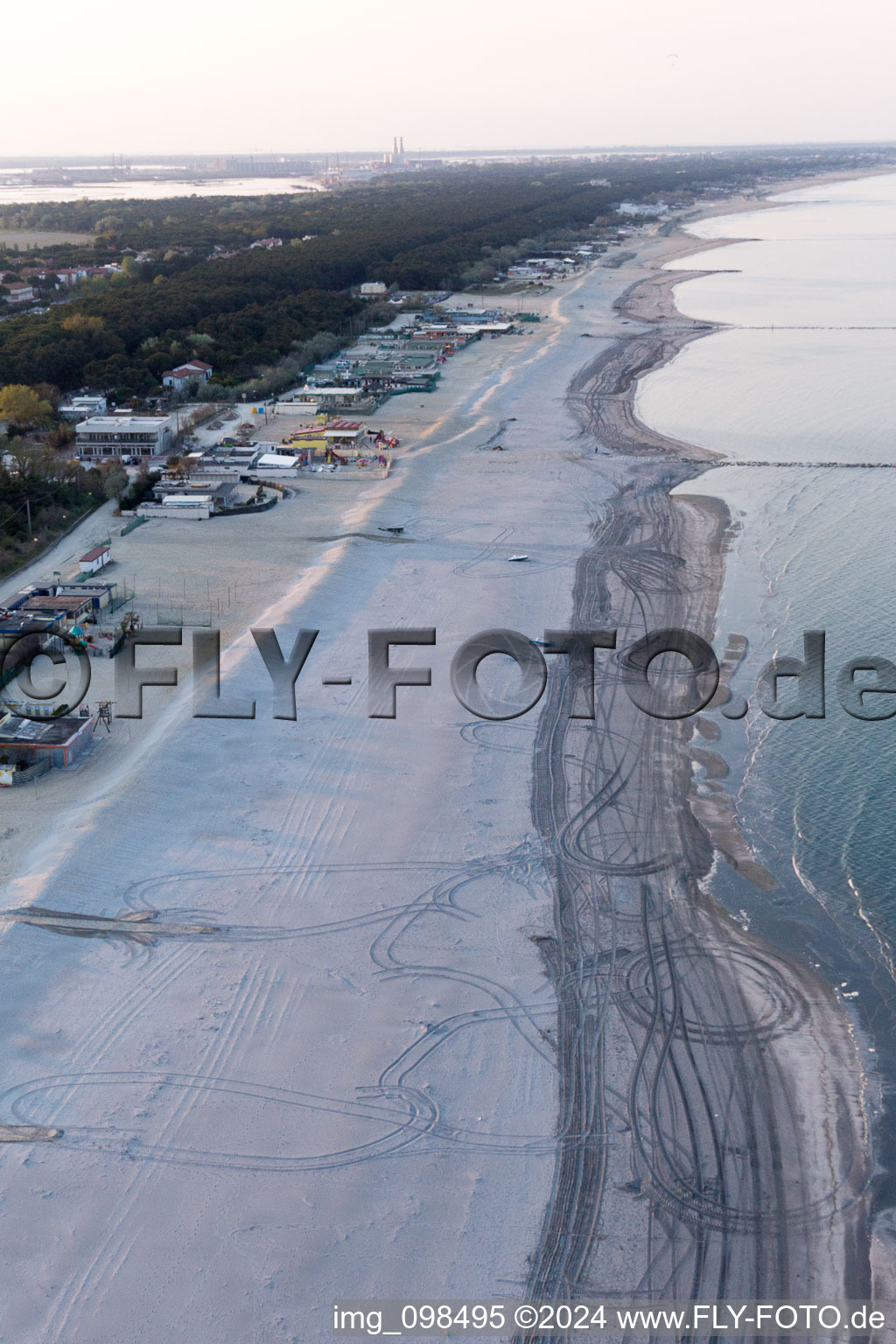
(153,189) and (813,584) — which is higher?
(153,189)

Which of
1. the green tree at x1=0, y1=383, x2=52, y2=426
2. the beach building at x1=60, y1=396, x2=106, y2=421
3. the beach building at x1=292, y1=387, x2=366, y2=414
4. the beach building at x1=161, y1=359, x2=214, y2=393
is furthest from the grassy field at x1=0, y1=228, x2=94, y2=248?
the green tree at x1=0, y1=383, x2=52, y2=426

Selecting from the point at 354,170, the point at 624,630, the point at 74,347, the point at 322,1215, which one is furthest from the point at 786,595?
the point at 354,170

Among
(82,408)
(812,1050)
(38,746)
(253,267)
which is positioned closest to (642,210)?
(253,267)

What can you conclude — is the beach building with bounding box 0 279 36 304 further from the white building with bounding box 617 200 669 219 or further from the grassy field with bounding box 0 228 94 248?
the white building with bounding box 617 200 669 219

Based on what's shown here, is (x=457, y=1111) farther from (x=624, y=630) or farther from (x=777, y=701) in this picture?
(x=624, y=630)

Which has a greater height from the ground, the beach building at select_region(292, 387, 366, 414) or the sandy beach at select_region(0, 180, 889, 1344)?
the beach building at select_region(292, 387, 366, 414)

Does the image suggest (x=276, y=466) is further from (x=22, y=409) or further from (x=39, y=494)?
(x=22, y=409)
